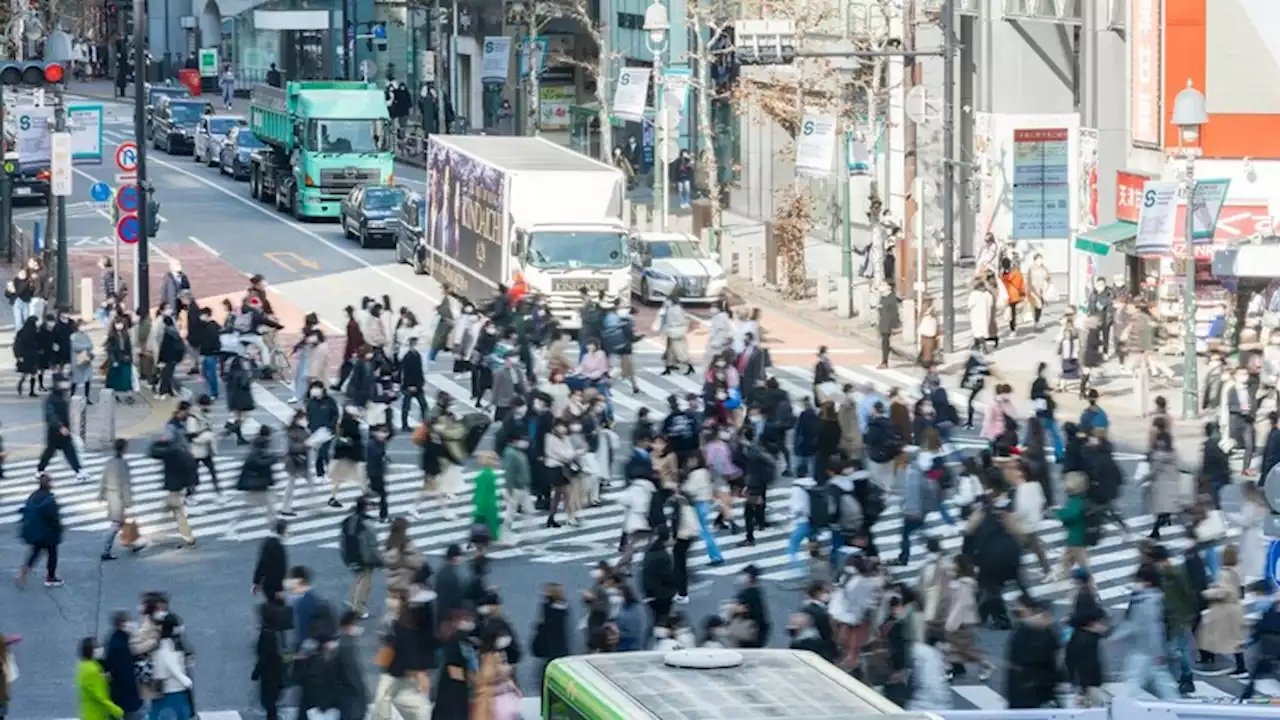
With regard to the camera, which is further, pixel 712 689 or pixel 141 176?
pixel 141 176

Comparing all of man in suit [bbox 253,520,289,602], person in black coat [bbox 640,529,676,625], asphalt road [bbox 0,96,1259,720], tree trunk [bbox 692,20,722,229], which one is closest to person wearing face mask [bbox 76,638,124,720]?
asphalt road [bbox 0,96,1259,720]

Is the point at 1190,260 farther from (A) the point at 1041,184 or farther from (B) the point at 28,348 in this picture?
(B) the point at 28,348

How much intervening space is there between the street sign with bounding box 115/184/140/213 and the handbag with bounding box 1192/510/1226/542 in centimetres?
2524

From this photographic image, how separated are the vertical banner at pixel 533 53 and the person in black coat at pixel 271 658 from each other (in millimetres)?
53923

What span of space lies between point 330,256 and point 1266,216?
2386 centimetres

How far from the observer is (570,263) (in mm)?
45156

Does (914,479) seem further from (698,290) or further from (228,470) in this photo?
(698,290)

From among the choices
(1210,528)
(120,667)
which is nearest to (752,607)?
(120,667)

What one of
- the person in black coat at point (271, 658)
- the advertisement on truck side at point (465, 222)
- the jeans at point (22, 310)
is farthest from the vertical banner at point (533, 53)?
the person in black coat at point (271, 658)

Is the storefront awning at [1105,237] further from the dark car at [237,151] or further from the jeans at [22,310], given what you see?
the dark car at [237,151]

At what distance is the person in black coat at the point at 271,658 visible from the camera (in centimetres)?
2022

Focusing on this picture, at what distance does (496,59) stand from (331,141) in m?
21.0

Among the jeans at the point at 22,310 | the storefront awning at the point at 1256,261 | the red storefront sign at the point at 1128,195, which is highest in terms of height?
the red storefront sign at the point at 1128,195

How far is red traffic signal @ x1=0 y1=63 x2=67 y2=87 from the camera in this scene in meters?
33.2
